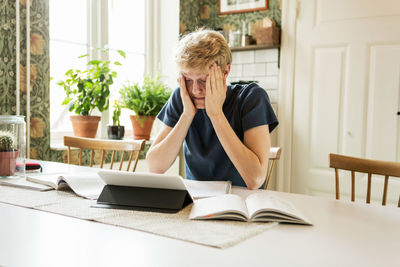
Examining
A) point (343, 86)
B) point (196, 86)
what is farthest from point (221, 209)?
point (343, 86)

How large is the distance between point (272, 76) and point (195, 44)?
2.25m

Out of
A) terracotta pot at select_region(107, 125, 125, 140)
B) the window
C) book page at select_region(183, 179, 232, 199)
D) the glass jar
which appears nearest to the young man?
book page at select_region(183, 179, 232, 199)

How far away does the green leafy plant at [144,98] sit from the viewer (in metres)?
3.09

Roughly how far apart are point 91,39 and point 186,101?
69.0 inches

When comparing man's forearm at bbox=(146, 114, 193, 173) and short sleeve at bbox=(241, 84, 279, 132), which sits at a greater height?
short sleeve at bbox=(241, 84, 279, 132)

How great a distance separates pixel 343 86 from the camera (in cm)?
326

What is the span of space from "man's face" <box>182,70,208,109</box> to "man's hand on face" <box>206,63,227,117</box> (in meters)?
0.03

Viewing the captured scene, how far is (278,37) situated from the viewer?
3.51 meters

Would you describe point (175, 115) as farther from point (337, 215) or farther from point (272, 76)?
point (272, 76)

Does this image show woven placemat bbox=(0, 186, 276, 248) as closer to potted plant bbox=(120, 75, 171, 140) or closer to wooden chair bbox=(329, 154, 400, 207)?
wooden chair bbox=(329, 154, 400, 207)

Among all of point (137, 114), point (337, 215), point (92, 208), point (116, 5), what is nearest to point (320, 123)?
point (137, 114)

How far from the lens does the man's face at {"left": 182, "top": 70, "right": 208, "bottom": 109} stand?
149 cm

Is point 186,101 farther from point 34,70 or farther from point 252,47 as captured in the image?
point 252,47

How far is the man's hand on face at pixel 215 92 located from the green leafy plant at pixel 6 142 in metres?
0.71
